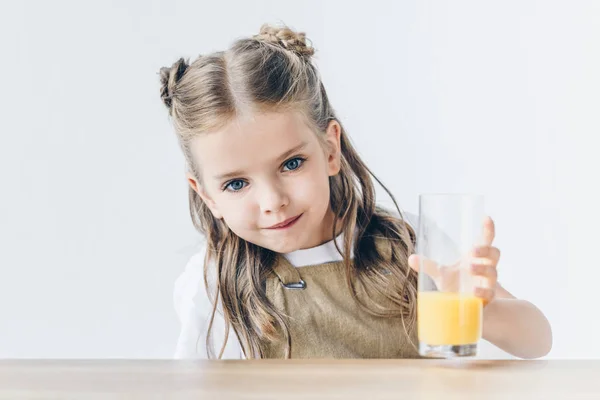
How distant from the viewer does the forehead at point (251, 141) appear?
1485mm

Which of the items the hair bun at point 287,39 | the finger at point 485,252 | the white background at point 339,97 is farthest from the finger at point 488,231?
the white background at point 339,97

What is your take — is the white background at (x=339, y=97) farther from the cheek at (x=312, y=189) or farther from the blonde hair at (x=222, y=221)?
the cheek at (x=312, y=189)

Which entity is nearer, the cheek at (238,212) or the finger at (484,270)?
the finger at (484,270)

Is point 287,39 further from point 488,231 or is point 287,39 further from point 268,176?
point 488,231

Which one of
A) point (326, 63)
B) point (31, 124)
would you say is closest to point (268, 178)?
point (326, 63)

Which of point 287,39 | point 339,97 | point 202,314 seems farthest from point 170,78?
point 339,97

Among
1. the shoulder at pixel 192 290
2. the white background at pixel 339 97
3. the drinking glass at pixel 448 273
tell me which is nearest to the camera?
the drinking glass at pixel 448 273

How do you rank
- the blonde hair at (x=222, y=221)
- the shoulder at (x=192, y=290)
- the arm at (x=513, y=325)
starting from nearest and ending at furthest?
the arm at (x=513, y=325) < the blonde hair at (x=222, y=221) < the shoulder at (x=192, y=290)

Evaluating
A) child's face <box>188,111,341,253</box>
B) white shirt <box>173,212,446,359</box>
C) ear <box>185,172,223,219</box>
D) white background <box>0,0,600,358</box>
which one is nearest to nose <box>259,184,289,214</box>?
child's face <box>188,111,341,253</box>

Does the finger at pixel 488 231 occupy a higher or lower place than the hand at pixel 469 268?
higher

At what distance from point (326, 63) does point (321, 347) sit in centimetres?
160

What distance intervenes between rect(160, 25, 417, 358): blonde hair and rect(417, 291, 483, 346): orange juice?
70 cm

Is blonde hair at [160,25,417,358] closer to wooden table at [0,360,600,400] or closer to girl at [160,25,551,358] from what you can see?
girl at [160,25,551,358]

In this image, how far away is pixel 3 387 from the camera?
2.46 ft
